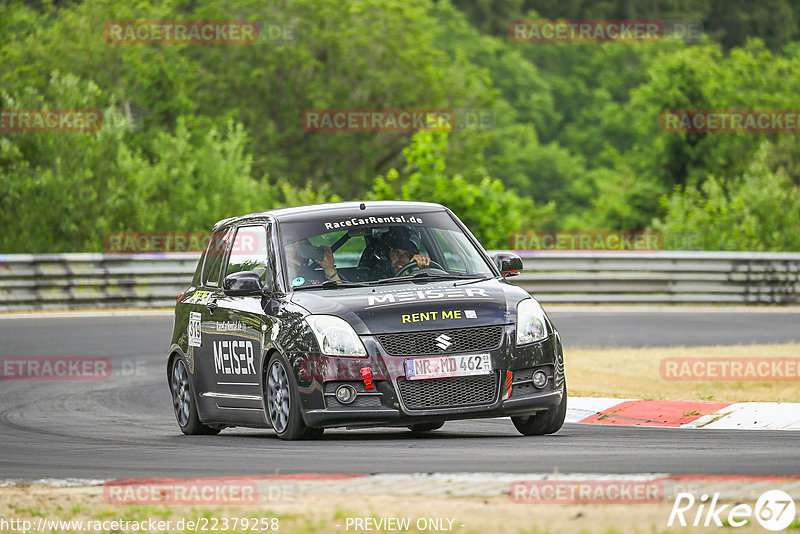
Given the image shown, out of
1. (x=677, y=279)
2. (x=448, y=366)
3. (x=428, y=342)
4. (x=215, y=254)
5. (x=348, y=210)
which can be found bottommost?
(x=677, y=279)

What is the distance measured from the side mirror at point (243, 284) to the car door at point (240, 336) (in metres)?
0.16

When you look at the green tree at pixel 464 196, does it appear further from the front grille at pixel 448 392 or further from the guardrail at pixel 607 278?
the front grille at pixel 448 392

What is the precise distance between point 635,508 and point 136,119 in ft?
177

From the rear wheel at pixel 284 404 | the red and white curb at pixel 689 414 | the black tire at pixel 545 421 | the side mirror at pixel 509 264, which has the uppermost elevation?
the side mirror at pixel 509 264

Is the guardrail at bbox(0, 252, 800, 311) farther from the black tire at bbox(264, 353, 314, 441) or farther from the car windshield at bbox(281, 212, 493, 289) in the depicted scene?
the black tire at bbox(264, 353, 314, 441)

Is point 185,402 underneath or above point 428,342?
underneath

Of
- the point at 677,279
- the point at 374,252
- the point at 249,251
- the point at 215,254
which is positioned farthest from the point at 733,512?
the point at 677,279

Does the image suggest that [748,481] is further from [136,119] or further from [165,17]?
[165,17]

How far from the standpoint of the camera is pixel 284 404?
10.0m

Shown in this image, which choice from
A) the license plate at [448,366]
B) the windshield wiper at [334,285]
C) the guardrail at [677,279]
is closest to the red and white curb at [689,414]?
the license plate at [448,366]

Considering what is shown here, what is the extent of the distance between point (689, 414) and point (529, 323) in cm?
203

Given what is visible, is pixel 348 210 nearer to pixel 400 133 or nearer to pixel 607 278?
pixel 607 278

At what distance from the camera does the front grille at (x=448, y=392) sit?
955cm

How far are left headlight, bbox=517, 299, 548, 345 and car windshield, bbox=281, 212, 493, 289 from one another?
28.9 inches
